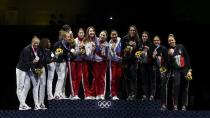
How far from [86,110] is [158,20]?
5.24 m

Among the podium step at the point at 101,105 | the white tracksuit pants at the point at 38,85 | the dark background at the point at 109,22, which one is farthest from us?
the dark background at the point at 109,22

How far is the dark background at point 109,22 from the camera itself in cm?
1602

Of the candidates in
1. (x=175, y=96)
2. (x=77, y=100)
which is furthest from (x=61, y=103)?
(x=175, y=96)

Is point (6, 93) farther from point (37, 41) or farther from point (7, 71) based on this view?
point (37, 41)

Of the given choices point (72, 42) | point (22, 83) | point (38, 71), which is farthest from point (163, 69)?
point (22, 83)

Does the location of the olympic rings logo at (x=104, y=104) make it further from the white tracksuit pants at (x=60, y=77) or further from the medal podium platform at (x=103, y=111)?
the white tracksuit pants at (x=60, y=77)

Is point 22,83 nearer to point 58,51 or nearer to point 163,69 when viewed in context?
point 58,51

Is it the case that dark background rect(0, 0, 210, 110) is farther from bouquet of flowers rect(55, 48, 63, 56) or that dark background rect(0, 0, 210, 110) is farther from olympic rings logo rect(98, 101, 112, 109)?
Result: olympic rings logo rect(98, 101, 112, 109)

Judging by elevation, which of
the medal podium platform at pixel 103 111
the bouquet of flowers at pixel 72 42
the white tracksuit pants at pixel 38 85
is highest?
the bouquet of flowers at pixel 72 42

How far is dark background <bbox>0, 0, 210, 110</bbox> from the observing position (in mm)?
16016

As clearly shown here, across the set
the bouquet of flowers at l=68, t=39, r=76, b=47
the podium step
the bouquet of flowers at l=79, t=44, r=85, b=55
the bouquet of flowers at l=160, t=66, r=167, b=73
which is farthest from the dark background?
the podium step

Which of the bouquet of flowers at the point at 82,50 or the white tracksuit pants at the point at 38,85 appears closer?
the bouquet of flowers at the point at 82,50

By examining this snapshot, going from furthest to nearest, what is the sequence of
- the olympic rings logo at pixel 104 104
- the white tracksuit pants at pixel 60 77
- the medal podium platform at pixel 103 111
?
the white tracksuit pants at pixel 60 77
the olympic rings logo at pixel 104 104
the medal podium platform at pixel 103 111

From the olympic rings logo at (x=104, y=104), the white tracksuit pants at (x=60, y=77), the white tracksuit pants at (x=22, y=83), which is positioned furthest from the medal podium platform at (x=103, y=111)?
the white tracksuit pants at (x=22, y=83)
